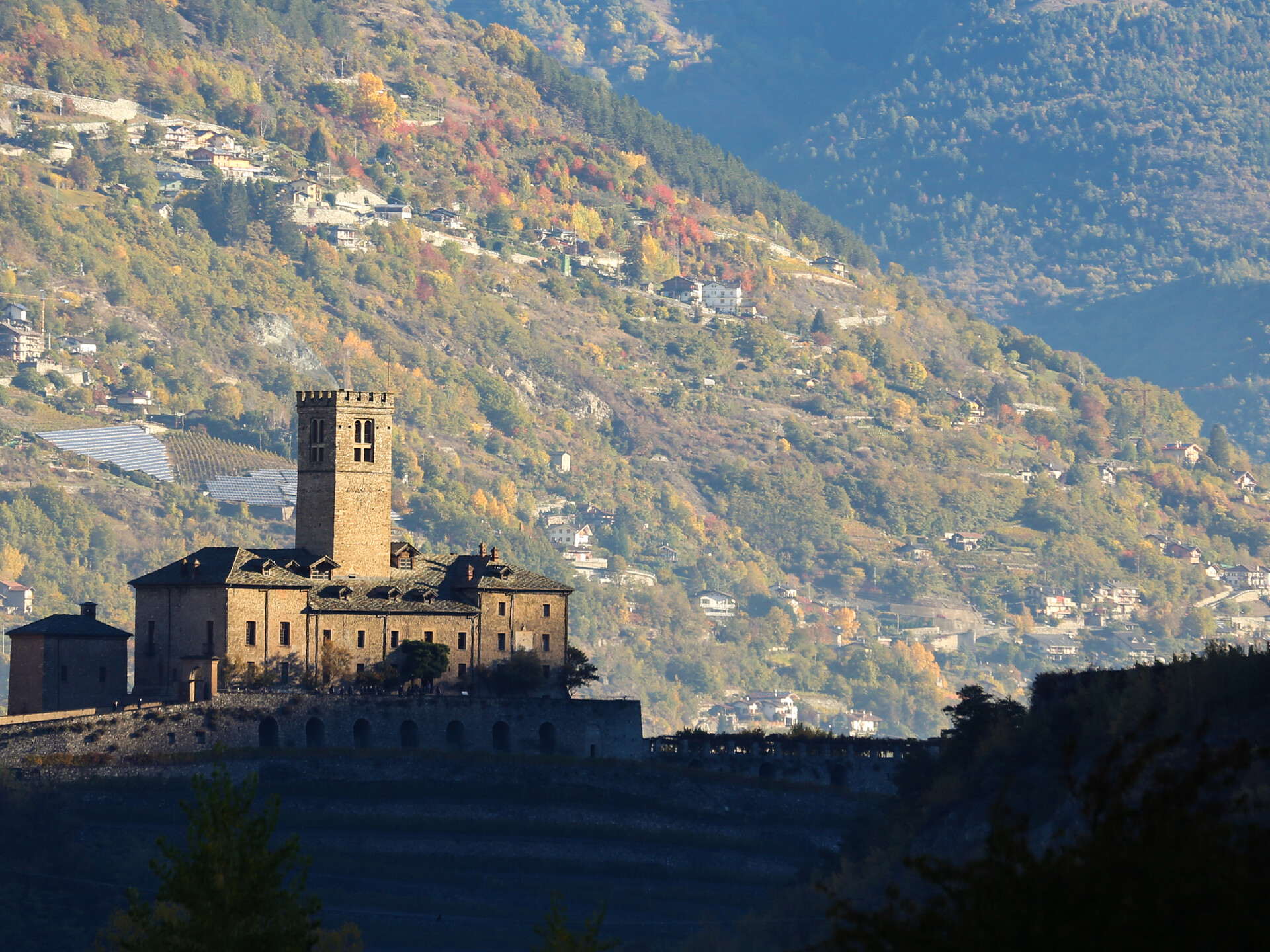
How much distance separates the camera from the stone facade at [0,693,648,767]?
98250mm

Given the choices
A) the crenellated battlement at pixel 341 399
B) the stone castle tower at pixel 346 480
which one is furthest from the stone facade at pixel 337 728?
the crenellated battlement at pixel 341 399

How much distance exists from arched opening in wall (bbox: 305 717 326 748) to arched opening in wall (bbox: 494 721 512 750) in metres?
8.08

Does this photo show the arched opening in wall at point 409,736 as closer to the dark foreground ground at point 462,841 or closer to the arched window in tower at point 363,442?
the dark foreground ground at point 462,841

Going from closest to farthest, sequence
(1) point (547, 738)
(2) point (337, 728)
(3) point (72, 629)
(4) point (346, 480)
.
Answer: (2) point (337, 728) < (3) point (72, 629) < (1) point (547, 738) < (4) point (346, 480)

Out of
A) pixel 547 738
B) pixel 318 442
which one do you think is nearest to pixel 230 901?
pixel 547 738

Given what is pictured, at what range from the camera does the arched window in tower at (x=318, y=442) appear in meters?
117

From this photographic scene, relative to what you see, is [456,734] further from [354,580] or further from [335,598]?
[354,580]

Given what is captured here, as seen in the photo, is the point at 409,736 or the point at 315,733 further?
the point at 409,736

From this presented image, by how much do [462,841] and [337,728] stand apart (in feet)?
24.0

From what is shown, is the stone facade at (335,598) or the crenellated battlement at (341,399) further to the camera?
the crenellated battlement at (341,399)

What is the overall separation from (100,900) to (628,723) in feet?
88.0

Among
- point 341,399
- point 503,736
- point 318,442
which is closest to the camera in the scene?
point 503,736

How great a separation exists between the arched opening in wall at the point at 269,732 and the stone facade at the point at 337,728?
0.03m

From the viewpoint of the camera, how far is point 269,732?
10419cm
